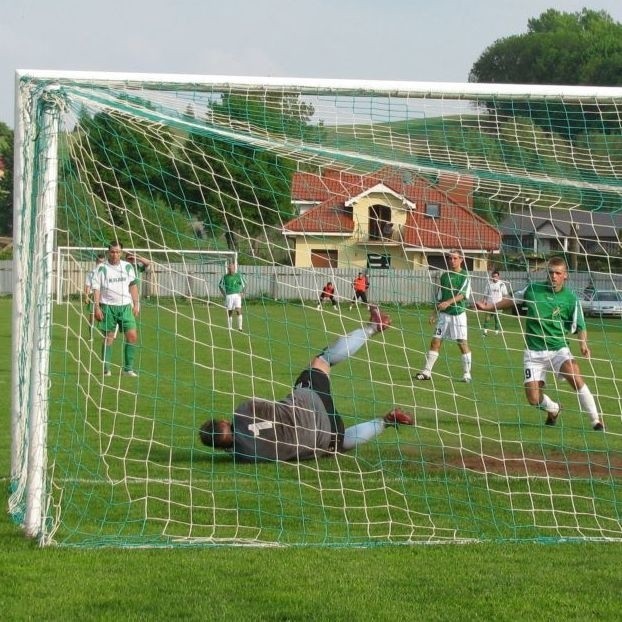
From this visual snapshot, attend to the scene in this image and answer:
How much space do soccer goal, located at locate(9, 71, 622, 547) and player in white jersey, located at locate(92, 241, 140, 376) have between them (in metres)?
2.97

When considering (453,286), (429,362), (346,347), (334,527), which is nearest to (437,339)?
(429,362)

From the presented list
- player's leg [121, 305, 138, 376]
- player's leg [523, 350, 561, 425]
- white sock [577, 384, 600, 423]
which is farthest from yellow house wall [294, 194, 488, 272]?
player's leg [121, 305, 138, 376]

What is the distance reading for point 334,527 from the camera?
690cm

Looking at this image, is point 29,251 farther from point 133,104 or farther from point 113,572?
point 113,572

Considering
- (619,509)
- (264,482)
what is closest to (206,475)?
(264,482)

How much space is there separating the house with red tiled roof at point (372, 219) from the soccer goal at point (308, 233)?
2 centimetres

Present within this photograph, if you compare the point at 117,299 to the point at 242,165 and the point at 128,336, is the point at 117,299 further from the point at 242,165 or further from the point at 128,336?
the point at 242,165

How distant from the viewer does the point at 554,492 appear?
798 cm

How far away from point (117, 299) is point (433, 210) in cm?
620

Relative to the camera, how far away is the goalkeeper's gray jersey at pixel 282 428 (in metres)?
8.28

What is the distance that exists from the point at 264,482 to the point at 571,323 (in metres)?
3.73

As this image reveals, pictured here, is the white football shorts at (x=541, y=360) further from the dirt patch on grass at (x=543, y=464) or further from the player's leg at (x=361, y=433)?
the player's leg at (x=361, y=433)

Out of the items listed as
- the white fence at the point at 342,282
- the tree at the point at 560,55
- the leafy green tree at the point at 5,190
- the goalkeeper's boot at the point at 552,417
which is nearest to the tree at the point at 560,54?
the tree at the point at 560,55

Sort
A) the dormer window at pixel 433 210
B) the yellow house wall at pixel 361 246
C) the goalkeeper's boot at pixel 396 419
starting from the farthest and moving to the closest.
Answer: the dormer window at pixel 433 210 → the goalkeeper's boot at pixel 396 419 → the yellow house wall at pixel 361 246
